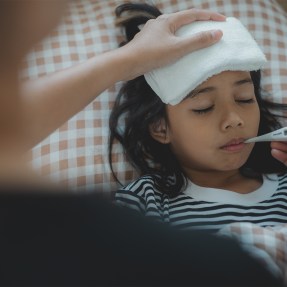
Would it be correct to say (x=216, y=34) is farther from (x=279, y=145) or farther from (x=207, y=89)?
(x=279, y=145)

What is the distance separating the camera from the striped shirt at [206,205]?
112cm

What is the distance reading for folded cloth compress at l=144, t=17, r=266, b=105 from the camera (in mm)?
1086

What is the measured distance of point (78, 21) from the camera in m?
1.47

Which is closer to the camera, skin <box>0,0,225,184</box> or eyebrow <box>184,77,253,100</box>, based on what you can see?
skin <box>0,0,225,184</box>

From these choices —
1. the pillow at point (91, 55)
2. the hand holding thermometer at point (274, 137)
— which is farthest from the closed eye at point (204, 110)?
the pillow at point (91, 55)

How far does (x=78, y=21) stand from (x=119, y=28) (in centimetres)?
13

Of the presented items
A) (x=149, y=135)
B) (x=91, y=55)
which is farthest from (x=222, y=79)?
(x=91, y=55)

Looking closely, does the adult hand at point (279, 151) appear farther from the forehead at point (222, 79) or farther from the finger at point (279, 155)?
the forehead at point (222, 79)

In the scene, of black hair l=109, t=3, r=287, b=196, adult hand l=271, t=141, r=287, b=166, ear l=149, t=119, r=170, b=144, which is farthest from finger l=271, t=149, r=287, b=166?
ear l=149, t=119, r=170, b=144

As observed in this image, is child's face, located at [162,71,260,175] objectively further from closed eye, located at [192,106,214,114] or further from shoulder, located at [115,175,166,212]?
shoulder, located at [115,175,166,212]

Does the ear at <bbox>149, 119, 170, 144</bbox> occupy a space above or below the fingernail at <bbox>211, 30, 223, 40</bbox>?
below

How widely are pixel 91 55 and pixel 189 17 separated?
0.34 meters

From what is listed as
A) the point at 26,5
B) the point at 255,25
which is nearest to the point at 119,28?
the point at 255,25

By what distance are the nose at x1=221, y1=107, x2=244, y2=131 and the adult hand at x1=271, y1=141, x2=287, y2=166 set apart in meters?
0.12
